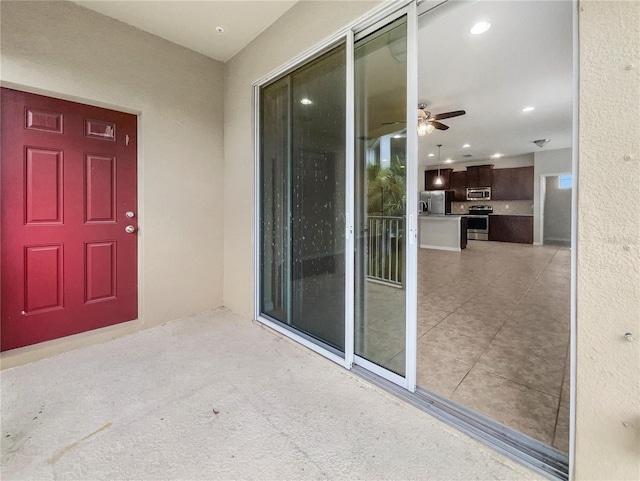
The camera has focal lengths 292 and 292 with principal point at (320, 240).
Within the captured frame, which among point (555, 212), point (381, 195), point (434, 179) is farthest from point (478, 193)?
point (381, 195)

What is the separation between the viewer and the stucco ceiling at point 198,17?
2260 millimetres

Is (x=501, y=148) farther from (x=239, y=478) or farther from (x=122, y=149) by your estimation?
(x=239, y=478)

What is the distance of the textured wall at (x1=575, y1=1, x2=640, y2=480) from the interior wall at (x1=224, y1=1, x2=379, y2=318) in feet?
5.63

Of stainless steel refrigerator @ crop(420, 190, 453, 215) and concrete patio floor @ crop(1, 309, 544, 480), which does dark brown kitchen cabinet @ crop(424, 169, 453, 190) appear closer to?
stainless steel refrigerator @ crop(420, 190, 453, 215)

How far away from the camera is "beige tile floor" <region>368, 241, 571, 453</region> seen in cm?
161

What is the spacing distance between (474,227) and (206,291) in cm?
907

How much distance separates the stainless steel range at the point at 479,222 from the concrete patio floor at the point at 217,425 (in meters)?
8.98

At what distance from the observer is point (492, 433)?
142 centimetres

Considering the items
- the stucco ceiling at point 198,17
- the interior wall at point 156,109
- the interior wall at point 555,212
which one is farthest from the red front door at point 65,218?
the interior wall at point 555,212

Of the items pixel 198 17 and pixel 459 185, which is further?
pixel 459 185

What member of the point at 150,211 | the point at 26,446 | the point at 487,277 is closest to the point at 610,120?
the point at 26,446

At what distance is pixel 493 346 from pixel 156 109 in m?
3.53

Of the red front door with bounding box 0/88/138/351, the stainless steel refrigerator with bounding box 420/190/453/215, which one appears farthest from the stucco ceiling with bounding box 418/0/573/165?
the stainless steel refrigerator with bounding box 420/190/453/215

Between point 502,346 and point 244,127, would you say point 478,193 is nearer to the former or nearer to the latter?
point 502,346
